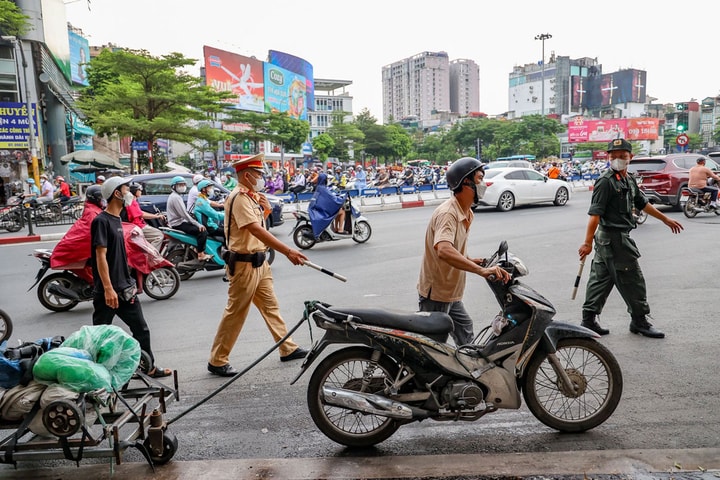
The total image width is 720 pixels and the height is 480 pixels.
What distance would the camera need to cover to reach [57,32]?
3681 cm

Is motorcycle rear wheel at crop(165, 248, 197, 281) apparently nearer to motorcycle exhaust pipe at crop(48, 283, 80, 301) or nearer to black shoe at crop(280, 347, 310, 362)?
motorcycle exhaust pipe at crop(48, 283, 80, 301)

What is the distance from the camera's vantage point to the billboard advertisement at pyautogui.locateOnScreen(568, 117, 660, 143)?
87.8 meters

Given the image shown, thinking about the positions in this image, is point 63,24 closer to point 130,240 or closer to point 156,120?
point 156,120

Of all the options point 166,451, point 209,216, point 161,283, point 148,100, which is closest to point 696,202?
point 209,216

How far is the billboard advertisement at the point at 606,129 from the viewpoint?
87.8m

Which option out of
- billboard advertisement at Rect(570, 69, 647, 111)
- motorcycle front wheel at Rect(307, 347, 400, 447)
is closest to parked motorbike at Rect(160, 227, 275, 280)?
motorcycle front wheel at Rect(307, 347, 400, 447)

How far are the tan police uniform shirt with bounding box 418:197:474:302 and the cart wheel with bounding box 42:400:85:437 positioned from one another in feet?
7.25

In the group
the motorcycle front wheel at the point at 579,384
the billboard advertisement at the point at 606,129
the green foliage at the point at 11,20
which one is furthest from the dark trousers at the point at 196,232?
the billboard advertisement at the point at 606,129

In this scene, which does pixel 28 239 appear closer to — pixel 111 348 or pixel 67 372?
pixel 111 348

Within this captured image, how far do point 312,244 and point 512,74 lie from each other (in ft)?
496

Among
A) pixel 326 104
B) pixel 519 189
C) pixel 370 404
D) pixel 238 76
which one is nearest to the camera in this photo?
pixel 370 404

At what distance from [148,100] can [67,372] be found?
2847 cm

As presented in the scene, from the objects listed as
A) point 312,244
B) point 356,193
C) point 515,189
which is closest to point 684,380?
point 312,244

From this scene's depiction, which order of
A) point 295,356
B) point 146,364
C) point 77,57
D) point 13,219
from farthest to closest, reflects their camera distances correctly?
1. point 77,57
2. point 13,219
3. point 295,356
4. point 146,364
